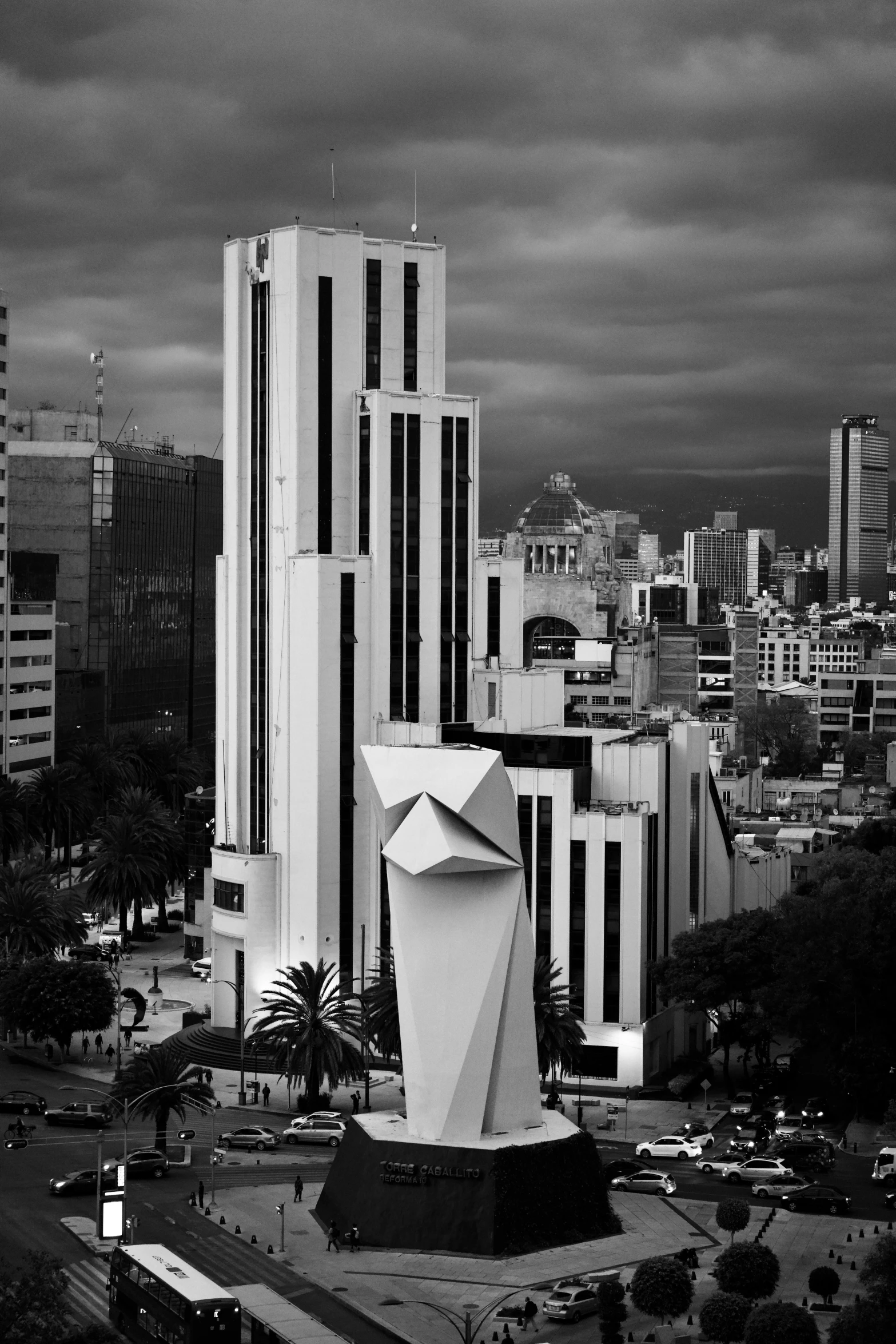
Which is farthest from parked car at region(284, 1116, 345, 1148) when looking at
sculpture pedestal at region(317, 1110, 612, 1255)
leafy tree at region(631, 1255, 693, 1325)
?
leafy tree at region(631, 1255, 693, 1325)

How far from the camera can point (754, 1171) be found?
92.4 meters

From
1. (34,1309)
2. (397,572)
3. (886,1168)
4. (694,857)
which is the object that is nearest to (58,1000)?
(397,572)

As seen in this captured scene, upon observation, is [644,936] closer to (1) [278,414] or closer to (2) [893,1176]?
(2) [893,1176]

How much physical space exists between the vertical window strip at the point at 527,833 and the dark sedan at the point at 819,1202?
→ 2987 cm

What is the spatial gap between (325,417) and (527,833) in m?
28.7

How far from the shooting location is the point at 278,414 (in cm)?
12375

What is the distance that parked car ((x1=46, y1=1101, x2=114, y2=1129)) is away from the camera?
330 ft

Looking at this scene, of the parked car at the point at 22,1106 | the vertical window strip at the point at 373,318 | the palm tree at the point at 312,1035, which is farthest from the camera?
the vertical window strip at the point at 373,318

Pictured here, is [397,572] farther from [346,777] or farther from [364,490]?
[346,777]

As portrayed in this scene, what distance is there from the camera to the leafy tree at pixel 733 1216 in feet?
264

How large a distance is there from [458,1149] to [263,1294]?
12.1 metres

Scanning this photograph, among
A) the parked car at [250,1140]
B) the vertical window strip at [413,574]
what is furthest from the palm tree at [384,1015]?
the vertical window strip at [413,574]

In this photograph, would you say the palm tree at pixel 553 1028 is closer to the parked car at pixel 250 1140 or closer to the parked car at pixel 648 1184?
the parked car at pixel 648 1184

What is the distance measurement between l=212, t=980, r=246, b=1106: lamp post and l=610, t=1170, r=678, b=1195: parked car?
78.1 feet
